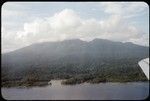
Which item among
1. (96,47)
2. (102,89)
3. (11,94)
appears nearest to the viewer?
(11,94)

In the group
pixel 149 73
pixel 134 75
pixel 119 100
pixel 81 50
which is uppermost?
pixel 149 73

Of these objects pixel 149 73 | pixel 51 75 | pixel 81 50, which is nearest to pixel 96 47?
pixel 81 50

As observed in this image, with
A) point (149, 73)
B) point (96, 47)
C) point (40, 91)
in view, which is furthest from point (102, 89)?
point (96, 47)

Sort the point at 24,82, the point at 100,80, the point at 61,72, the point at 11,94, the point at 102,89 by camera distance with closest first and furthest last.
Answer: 1. the point at 11,94
2. the point at 102,89
3. the point at 24,82
4. the point at 100,80
5. the point at 61,72

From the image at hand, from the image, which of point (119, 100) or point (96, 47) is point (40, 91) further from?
point (96, 47)

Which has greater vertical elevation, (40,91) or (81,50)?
(40,91)

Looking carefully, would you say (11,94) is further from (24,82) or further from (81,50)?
(81,50)

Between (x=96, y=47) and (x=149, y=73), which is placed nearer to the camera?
(x=149, y=73)

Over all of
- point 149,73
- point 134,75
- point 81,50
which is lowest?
point 81,50

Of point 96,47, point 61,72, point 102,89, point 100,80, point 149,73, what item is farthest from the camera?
point 96,47
